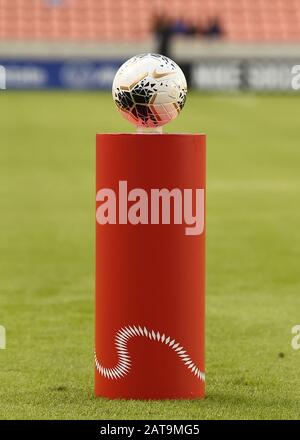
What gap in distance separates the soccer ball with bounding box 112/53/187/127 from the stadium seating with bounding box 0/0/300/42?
36.7 meters

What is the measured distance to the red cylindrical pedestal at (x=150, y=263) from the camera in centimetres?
551

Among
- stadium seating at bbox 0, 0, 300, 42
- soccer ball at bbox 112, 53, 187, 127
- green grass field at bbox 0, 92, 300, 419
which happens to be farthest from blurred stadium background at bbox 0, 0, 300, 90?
soccer ball at bbox 112, 53, 187, 127

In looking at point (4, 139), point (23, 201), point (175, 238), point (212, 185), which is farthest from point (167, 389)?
point (4, 139)

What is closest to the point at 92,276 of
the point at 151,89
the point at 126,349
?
the point at 126,349

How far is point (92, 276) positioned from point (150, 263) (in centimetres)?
492

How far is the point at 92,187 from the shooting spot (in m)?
17.5

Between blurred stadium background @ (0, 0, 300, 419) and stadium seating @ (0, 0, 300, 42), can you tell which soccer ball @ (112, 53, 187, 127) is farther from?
stadium seating @ (0, 0, 300, 42)

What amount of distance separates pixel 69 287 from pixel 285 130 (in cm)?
1670

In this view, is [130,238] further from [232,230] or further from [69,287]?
[232,230]

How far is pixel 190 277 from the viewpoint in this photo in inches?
222

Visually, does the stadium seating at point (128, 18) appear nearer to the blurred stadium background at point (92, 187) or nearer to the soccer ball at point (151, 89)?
the blurred stadium background at point (92, 187)

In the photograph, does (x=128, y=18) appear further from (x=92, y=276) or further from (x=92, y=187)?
(x=92, y=276)

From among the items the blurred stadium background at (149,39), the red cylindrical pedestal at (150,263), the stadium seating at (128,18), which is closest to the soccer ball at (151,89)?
the red cylindrical pedestal at (150,263)

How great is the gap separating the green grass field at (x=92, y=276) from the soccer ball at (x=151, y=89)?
4.39 feet
